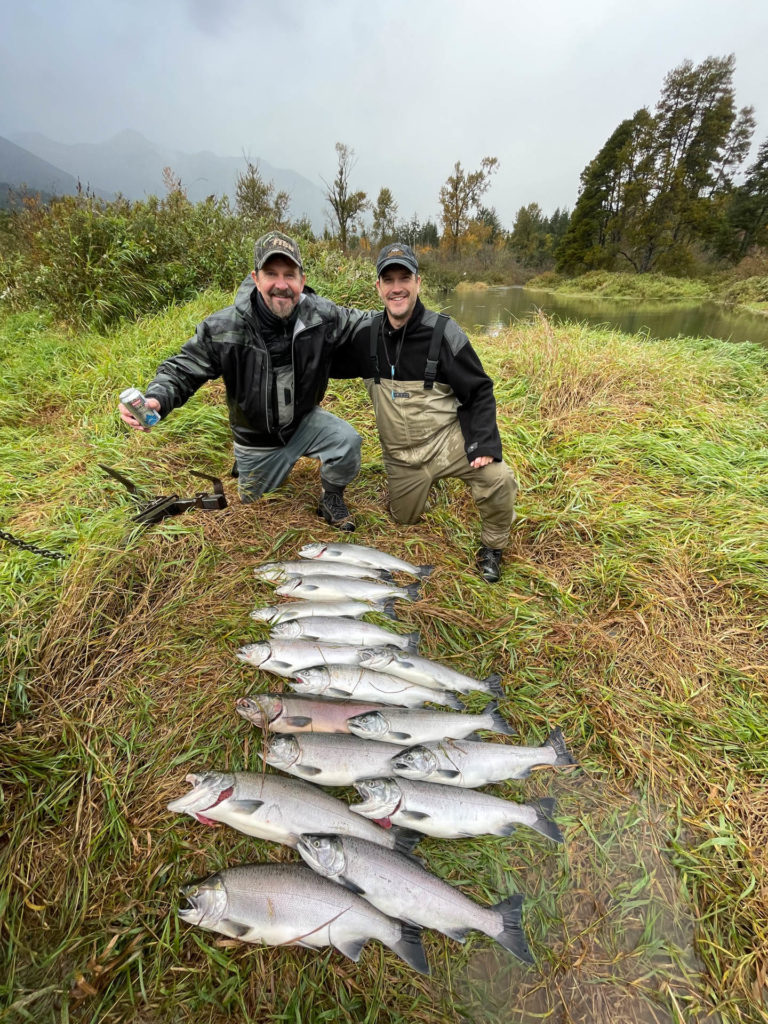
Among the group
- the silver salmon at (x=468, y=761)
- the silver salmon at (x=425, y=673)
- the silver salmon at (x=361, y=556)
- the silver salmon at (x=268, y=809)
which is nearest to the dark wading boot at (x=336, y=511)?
the silver salmon at (x=361, y=556)

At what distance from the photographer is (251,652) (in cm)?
224

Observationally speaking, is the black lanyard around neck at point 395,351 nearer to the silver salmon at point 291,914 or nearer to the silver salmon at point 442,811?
the silver salmon at point 442,811

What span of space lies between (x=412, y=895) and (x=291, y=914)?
45 cm

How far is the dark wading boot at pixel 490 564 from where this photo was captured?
307 cm

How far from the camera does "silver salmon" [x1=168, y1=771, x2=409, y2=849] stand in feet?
5.62

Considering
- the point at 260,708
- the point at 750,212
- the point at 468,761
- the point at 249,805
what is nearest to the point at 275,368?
the point at 260,708

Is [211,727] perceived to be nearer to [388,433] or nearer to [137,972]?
[137,972]

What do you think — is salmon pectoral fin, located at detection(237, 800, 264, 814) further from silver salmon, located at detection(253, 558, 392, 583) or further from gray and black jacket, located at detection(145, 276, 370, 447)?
gray and black jacket, located at detection(145, 276, 370, 447)

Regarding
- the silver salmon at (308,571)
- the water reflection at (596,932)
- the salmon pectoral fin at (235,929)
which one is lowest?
the water reflection at (596,932)

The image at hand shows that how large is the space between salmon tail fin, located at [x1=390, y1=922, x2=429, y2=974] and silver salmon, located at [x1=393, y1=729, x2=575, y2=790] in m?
0.49

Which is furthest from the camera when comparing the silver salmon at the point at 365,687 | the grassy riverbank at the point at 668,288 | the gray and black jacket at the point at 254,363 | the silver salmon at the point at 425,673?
the grassy riverbank at the point at 668,288

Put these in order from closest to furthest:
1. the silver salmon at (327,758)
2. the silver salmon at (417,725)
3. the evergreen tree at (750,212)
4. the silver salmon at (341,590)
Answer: the silver salmon at (327,758)
the silver salmon at (417,725)
the silver salmon at (341,590)
the evergreen tree at (750,212)

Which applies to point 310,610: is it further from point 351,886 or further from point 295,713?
point 351,886

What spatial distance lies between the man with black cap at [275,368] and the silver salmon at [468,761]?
6.04ft
